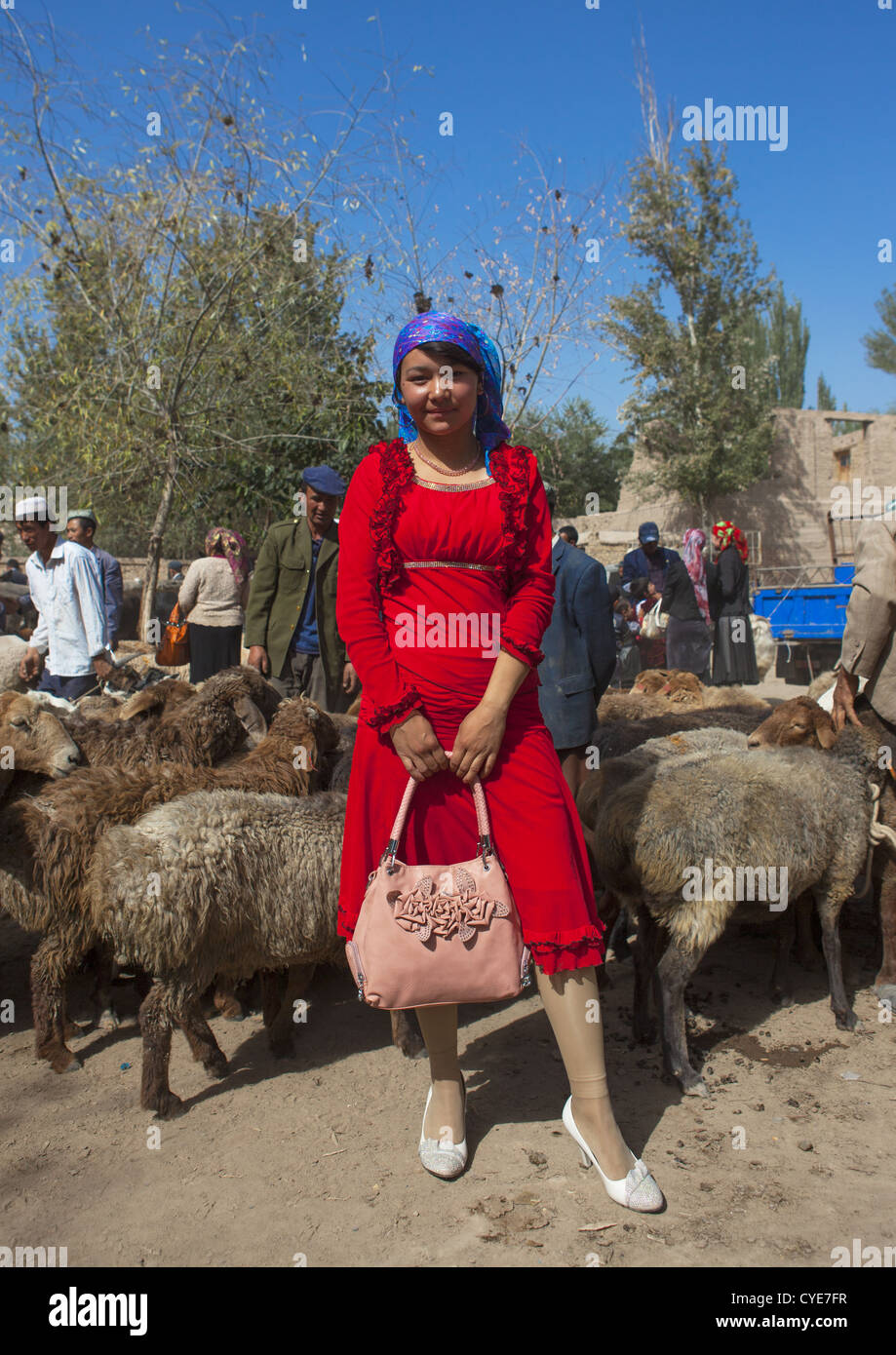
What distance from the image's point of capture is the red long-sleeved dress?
8.89ft

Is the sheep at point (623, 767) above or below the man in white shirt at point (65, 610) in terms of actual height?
below

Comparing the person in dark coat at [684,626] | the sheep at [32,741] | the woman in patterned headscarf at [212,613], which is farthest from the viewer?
the person in dark coat at [684,626]

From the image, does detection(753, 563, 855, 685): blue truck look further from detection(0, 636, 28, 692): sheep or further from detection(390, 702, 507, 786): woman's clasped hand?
detection(390, 702, 507, 786): woman's clasped hand

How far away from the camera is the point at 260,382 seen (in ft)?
44.0

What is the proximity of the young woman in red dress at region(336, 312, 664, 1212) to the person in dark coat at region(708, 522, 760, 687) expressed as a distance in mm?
7615

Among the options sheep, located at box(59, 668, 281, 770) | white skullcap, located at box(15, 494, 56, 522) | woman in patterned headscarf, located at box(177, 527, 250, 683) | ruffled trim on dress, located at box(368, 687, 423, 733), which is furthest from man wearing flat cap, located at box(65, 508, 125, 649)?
ruffled trim on dress, located at box(368, 687, 423, 733)

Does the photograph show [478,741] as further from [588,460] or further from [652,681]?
[588,460]

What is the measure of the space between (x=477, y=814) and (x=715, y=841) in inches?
55.9

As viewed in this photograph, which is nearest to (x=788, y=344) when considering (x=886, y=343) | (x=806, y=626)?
(x=886, y=343)

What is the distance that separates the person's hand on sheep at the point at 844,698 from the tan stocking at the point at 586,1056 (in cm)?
222

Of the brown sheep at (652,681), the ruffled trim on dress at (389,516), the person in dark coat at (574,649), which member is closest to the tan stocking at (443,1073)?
the ruffled trim on dress at (389,516)

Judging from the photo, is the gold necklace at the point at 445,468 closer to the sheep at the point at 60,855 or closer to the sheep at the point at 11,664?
the sheep at the point at 60,855

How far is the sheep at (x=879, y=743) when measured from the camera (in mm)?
4328
